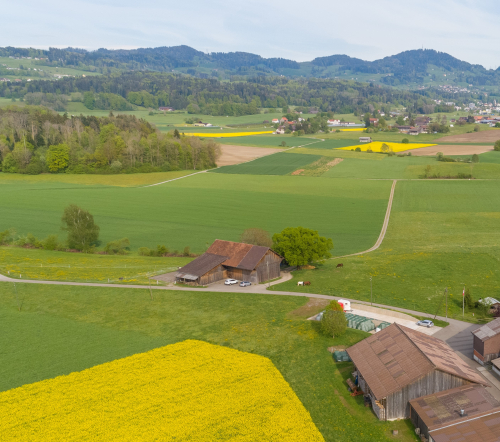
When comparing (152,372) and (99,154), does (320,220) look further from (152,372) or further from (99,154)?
(99,154)

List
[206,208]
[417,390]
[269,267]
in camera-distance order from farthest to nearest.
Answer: [206,208]
[269,267]
[417,390]

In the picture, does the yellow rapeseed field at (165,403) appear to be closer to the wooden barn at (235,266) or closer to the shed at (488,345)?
the shed at (488,345)

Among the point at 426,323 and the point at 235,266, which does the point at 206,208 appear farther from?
the point at 426,323

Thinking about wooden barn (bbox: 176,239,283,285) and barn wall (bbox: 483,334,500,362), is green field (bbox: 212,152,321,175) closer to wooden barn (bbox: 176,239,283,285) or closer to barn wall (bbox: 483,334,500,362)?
wooden barn (bbox: 176,239,283,285)

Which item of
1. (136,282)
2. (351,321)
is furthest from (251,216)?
(351,321)

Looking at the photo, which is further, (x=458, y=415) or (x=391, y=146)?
(x=391, y=146)

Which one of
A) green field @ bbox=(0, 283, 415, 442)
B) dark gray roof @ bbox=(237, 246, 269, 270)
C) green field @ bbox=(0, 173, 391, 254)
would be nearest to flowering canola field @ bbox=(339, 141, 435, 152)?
green field @ bbox=(0, 173, 391, 254)

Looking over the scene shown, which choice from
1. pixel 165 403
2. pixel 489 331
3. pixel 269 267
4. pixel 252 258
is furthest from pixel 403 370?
pixel 252 258
